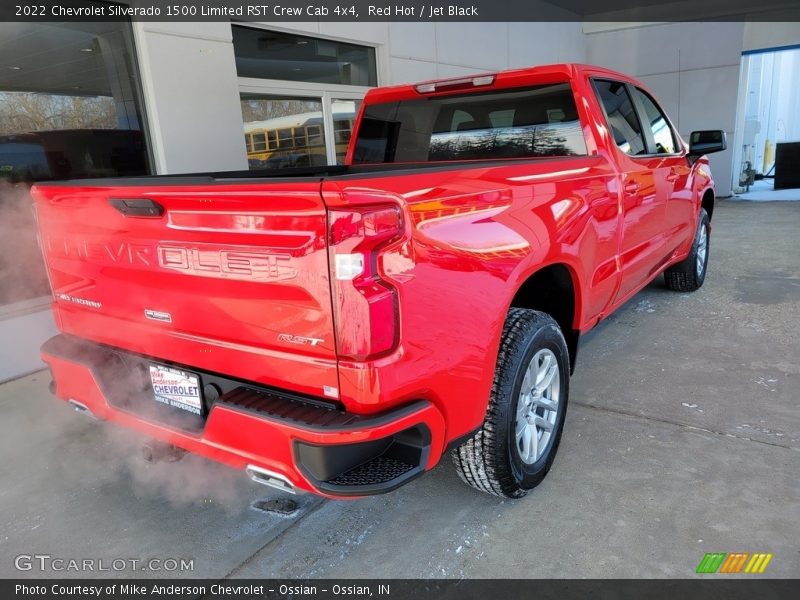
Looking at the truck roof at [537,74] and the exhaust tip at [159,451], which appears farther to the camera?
the truck roof at [537,74]

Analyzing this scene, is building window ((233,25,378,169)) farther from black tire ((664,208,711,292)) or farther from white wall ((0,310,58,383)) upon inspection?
black tire ((664,208,711,292))

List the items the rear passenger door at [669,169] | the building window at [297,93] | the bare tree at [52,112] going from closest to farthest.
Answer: the rear passenger door at [669,169]
the bare tree at [52,112]
the building window at [297,93]

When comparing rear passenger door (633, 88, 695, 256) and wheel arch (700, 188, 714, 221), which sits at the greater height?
rear passenger door (633, 88, 695, 256)

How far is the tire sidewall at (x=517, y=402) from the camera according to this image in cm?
226

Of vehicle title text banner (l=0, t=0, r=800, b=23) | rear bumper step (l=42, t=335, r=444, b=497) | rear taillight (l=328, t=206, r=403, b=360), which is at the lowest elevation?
rear bumper step (l=42, t=335, r=444, b=497)

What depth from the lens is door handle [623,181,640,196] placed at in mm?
3219

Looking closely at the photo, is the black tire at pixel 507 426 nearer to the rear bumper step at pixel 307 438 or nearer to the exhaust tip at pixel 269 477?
the rear bumper step at pixel 307 438

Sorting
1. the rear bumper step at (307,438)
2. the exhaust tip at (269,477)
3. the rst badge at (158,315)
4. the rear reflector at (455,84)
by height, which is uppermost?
the rear reflector at (455,84)

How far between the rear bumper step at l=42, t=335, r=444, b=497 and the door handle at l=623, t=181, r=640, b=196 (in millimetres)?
2043

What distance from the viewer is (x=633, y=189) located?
3.33 m

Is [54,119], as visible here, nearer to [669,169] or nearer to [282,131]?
[282,131]

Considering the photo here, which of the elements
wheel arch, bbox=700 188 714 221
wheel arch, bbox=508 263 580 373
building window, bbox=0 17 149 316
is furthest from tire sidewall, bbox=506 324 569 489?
building window, bbox=0 17 149 316

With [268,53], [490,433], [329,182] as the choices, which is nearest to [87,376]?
[329,182]

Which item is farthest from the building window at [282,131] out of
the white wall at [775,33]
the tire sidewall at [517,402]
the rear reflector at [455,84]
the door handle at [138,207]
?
the white wall at [775,33]
